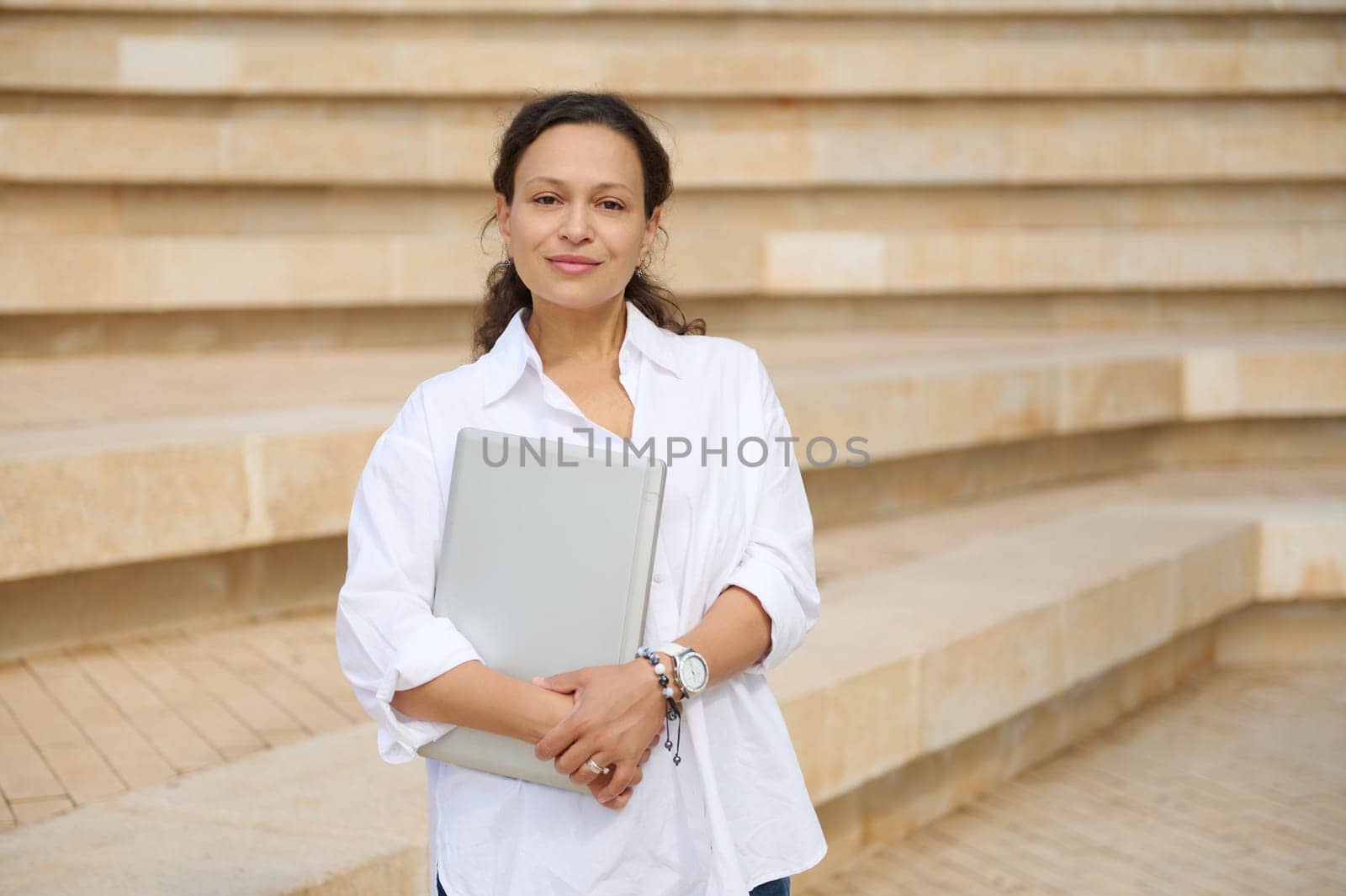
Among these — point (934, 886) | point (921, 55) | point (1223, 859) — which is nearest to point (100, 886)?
Answer: point (934, 886)

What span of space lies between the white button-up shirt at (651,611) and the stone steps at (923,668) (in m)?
0.86

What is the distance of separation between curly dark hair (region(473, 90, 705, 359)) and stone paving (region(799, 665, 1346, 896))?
2106mm

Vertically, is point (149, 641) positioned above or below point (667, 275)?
below

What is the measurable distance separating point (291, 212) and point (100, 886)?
18.6ft

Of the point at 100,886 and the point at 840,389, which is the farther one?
the point at 840,389

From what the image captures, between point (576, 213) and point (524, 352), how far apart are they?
199mm

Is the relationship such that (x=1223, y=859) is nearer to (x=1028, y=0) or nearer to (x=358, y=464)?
(x=358, y=464)

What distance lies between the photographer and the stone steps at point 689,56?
7566 mm

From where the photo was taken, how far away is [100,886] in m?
2.45

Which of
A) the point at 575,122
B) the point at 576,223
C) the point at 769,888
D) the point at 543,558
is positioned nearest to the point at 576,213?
the point at 576,223

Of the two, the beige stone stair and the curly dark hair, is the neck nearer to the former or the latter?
the curly dark hair

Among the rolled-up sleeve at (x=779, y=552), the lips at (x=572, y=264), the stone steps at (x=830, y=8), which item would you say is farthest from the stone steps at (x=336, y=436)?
the rolled-up sleeve at (x=779, y=552)

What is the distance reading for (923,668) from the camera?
13.0 feet

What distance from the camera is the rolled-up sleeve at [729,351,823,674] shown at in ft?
6.12
